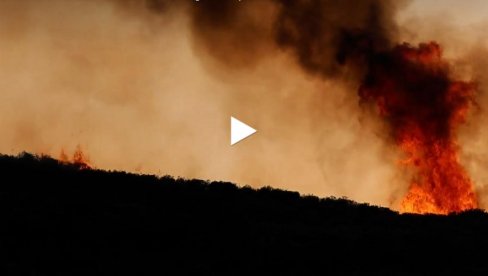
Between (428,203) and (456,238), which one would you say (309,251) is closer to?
(456,238)

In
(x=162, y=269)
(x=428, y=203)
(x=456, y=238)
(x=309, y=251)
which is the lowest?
(x=162, y=269)

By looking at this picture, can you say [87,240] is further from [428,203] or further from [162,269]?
[428,203]

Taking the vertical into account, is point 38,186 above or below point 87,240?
above

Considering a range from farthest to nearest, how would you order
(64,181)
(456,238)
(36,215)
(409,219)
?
(409,219), (64,181), (456,238), (36,215)

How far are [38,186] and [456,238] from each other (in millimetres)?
15886

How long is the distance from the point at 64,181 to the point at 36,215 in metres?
8.47

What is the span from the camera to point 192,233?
71.9 ft

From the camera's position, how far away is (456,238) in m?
26.5

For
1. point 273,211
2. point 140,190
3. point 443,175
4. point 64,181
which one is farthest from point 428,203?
point 64,181

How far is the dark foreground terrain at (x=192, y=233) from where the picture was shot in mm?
18281

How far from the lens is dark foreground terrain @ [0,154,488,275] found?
1828 centimetres

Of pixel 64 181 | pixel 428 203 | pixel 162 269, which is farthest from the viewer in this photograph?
pixel 428 203

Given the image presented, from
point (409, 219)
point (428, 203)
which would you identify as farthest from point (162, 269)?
point (428, 203)

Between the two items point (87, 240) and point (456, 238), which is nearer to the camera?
point (87, 240)
